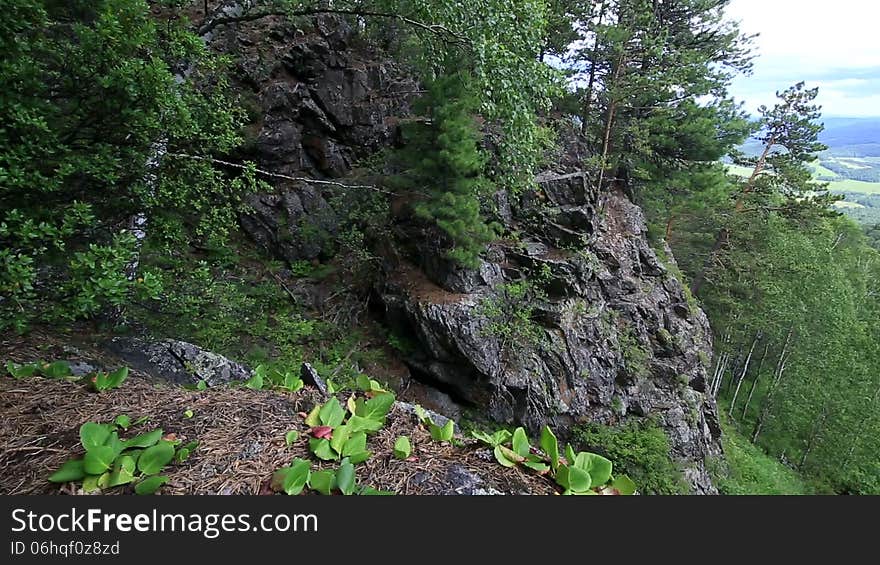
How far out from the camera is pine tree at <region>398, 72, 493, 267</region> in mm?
6270

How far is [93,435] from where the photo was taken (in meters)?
1.59

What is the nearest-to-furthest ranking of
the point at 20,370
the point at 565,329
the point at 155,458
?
1. the point at 155,458
2. the point at 20,370
3. the point at 565,329

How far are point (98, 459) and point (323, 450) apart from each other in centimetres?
76

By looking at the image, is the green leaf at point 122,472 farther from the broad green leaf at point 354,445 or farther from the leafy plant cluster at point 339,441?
the broad green leaf at point 354,445

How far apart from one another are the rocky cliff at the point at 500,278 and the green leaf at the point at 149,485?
19.4 feet

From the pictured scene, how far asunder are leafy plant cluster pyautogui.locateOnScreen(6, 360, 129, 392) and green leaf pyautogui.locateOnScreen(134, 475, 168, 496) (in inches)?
43.3

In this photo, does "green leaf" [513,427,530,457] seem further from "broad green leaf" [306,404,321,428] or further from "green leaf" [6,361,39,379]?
"green leaf" [6,361,39,379]

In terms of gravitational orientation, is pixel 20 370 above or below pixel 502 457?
below

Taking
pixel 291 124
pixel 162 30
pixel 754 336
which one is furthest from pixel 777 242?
pixel 162 30

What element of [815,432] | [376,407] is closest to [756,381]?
[815,432]

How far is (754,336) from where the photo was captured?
19016mm

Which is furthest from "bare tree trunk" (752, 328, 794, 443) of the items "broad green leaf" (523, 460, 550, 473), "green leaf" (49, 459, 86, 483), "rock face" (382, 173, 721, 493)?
"green leaf" (49, 459, 86, 483)

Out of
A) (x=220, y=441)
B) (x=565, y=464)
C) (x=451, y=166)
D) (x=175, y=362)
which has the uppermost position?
(x=451, y=166)

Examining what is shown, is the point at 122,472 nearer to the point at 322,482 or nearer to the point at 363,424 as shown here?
the point at 322,482
